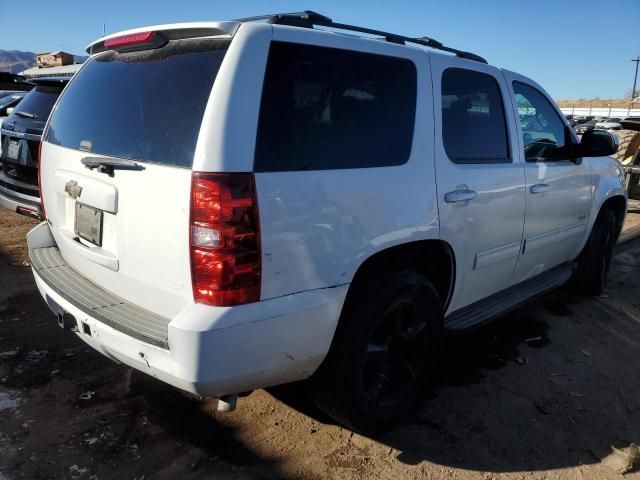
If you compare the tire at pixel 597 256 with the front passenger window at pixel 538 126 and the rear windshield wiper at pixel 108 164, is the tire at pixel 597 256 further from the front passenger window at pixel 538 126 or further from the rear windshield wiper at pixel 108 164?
the rear windshield wiper at pixel 108 164

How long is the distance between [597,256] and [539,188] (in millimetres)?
1786

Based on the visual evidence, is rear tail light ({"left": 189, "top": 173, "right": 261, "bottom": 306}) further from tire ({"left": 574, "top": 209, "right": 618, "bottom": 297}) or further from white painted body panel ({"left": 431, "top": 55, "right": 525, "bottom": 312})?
tire ({"left": 574, "top": 209, "right": 618, "bottom": 297})

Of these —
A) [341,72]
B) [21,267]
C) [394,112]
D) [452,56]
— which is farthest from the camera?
[21,267]

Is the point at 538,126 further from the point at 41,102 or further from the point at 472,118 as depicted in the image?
the point at 41,102

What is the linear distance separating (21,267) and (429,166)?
169 inches

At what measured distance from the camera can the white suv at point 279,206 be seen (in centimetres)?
194

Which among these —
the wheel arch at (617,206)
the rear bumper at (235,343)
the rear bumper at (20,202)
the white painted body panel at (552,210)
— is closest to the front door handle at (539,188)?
the white painted body panel at (552,210)

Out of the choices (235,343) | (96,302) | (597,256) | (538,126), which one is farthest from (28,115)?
(597,256)

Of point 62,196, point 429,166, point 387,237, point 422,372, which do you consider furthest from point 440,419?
point 62,196

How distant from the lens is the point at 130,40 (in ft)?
7.79

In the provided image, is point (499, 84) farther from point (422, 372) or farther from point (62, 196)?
point (62, 196)

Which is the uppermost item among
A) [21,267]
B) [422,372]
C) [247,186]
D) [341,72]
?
[341,72]

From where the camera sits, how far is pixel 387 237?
95.0 inches

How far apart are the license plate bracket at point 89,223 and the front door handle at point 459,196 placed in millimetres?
1738
